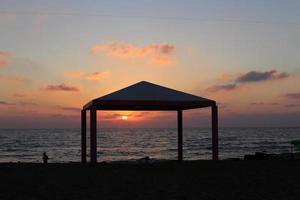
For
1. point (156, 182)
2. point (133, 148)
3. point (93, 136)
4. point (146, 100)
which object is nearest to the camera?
point (156, 182)

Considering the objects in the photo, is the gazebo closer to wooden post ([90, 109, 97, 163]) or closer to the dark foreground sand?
wooden post ([90, 109, 97, 163])

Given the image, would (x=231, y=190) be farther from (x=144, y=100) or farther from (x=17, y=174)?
(x=17, y=174)

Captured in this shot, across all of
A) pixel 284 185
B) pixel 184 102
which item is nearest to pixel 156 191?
pixel 284 185

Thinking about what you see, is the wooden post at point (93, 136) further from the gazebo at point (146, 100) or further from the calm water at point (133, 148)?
the calm water at point (133, 148)

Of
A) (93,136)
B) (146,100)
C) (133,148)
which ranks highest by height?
(146,100)

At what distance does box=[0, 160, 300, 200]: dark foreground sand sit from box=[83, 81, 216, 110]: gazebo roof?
2045mm

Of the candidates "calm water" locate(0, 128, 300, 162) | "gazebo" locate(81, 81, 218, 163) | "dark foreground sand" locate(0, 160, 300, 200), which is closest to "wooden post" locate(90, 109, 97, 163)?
"gazebo" locate(81, 81, 218, 163)

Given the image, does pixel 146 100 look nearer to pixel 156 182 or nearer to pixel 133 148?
pixel 156 182

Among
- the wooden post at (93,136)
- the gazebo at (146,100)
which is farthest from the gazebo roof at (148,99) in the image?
the wooden post at (93,136)

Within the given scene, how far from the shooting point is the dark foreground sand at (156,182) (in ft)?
34.4

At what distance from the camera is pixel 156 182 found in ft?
40.4

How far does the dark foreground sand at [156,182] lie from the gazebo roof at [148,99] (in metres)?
2.05

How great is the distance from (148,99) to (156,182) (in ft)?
14.1

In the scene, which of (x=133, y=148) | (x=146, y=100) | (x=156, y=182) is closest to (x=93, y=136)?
(x=146, y=100)
